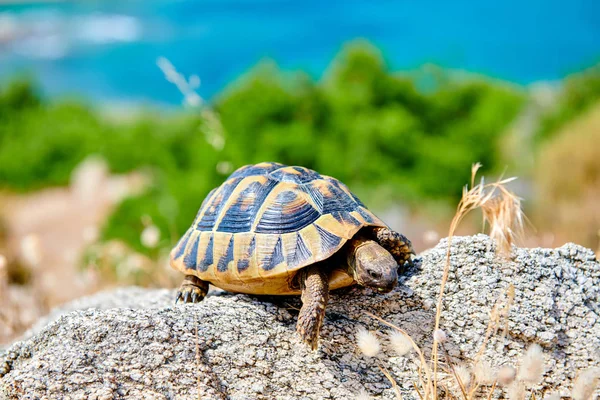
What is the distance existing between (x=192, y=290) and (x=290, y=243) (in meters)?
0.66

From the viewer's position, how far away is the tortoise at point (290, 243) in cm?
238

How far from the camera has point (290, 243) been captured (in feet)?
8.16

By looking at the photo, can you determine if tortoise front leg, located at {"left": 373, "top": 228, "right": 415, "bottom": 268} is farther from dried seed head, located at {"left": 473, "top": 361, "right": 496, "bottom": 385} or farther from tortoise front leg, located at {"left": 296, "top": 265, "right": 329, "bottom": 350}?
dried seed head, located at {"left": 473, "top": 361, "right": 496, "bottom": 385}

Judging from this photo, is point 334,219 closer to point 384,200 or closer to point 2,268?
point 2,268

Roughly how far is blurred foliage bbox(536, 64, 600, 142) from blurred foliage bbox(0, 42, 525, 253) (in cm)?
66

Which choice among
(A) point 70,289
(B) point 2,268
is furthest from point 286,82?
(B) point 2,268

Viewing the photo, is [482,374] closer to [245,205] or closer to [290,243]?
[290,243]

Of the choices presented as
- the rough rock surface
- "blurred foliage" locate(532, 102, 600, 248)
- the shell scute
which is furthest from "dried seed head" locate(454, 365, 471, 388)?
"blurred foliage" locate(532, 102, 600, 248)

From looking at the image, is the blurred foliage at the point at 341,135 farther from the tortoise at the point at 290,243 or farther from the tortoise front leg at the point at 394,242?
the tortoise front leg at the point at 394,242

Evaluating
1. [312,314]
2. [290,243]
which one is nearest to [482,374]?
[312,314]

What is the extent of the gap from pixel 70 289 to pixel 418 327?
6.59 meters

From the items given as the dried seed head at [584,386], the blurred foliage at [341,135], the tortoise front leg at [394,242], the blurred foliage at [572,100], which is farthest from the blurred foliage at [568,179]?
the dried seed head at [584,386]

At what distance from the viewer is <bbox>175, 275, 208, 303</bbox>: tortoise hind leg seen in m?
2.87

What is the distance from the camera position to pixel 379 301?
2.62m
